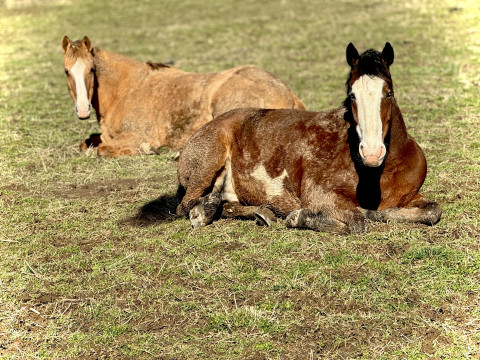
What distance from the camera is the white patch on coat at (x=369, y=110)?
5473mm

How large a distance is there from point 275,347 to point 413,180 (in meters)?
2.66

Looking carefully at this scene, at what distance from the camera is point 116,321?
4863mm

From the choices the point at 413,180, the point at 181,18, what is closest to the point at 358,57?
the point at 413,180

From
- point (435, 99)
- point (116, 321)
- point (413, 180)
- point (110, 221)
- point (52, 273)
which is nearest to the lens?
point (116, 321)

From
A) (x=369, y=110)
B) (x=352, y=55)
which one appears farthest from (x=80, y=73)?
(x=369, y=110)

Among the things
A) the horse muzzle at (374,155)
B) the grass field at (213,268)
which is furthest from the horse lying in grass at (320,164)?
the grass field at (213,268)

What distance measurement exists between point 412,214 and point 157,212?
3.02 meters

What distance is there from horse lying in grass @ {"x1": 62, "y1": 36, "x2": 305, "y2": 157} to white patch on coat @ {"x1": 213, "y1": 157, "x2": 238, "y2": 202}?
2201mm

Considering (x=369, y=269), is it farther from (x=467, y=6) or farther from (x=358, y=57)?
(x=467, y=6)

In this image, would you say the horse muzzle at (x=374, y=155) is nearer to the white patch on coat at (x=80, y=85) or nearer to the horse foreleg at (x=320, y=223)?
the horse foreleg at (x=320, y=223)

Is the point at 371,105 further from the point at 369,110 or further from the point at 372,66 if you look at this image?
the point at 372,66

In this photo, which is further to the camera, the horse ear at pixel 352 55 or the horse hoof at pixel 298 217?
the horse hoof at pixel 298 217

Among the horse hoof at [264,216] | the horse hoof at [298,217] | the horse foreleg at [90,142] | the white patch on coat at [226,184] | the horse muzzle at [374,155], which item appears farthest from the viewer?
the horse foreleg at [90,142]

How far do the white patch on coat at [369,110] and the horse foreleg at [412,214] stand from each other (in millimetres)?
958
